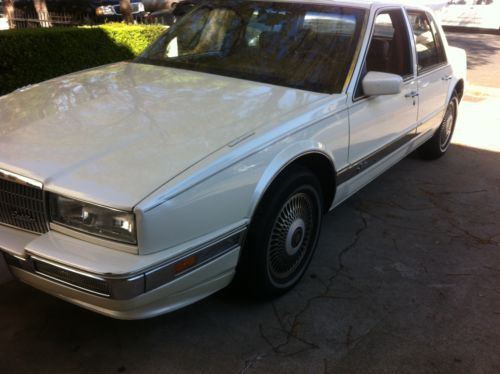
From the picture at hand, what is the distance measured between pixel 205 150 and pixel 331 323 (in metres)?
1.26

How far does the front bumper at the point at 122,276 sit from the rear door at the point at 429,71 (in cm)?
272

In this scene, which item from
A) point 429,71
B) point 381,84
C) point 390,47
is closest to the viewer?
point 381,84

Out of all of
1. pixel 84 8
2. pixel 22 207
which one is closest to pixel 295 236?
pixel 22 207

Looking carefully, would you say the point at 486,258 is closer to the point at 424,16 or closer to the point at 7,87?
the point at 424,16

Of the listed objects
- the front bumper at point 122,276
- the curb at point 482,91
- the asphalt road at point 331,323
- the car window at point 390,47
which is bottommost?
the curb at point 482,91

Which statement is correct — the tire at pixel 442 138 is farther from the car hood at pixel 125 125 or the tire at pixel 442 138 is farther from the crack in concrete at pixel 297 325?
the car hood at pixel 125 125

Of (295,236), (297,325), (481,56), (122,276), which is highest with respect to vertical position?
(122,276)

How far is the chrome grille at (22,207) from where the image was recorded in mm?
2304

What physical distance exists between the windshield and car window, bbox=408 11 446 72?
1078 mm

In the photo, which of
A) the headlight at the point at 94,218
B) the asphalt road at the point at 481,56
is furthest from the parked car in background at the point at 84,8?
the headlight at the point at 94,218

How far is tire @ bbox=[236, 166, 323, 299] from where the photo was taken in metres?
2.69

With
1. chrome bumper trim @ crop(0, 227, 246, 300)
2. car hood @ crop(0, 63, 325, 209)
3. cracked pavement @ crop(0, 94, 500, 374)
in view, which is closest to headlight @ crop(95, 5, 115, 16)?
car hood @ crop(0, 63, 325, 209)

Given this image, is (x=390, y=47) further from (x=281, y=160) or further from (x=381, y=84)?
(x=281, y=160)

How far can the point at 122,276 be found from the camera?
6.77 ft
